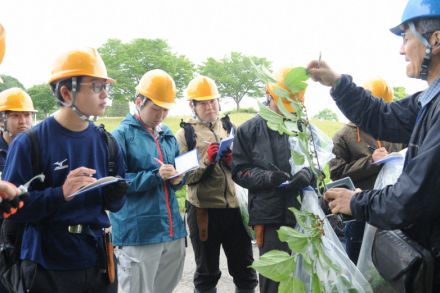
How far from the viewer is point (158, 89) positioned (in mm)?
3053

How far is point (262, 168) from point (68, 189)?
56.8 inches

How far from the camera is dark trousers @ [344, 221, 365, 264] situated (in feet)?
10.8

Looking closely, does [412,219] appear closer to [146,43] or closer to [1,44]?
[1,44]

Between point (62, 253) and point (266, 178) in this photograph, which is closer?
point (62, 253)

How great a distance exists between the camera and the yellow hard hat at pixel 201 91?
3.83m

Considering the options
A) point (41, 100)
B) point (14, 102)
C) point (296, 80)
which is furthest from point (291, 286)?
point (41, 100)

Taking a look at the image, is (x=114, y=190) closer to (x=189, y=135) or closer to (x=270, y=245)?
(x=270, y=245)

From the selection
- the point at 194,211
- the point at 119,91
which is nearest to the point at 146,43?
the point at 119,91

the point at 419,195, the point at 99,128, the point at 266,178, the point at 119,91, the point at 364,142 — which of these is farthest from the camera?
the point at 119,91

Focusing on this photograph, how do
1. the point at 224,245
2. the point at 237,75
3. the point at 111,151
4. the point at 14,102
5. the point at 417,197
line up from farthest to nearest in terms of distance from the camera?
the point at 237,75
the point at 14,102
the point at 224,245
the point at 111,151
the point at 417,197

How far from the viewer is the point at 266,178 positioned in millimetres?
2795

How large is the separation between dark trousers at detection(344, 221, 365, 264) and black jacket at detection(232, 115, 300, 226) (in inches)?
28.0

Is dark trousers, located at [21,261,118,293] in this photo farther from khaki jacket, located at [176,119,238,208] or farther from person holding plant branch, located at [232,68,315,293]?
khaki jacket, located at [176,119,238,208]

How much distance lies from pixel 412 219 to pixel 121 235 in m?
2.01
